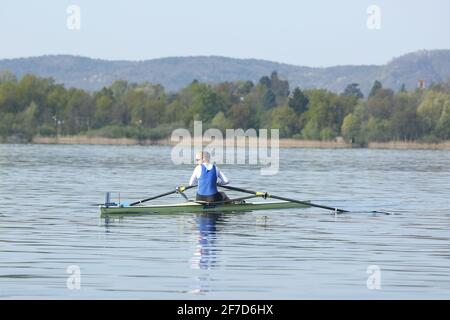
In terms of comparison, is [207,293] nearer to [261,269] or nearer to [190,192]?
[261,269]

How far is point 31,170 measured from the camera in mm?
55469

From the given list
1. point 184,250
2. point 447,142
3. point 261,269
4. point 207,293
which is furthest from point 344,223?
point 447,142

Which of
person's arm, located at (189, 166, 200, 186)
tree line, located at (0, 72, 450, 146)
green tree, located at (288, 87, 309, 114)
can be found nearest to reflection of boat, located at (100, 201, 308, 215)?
person's arm, located at (189, 166, 200, 186)

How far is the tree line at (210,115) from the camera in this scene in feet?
498

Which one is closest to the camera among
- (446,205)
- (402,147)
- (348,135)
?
(446,205)

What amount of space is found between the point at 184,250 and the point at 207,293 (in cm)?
498

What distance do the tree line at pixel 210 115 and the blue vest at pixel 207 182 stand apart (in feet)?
379

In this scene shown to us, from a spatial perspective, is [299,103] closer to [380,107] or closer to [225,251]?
[380,107]

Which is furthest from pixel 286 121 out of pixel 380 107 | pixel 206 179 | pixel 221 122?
pixel 206 179

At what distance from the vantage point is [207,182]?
2755 centimetres

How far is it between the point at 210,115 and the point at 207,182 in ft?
481

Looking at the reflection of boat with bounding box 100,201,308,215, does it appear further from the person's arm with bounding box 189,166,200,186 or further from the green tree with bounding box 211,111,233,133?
the green tree with bounding box 211,111,233,133

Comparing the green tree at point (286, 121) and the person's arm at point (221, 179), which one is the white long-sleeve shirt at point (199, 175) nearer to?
the person's arm at point (221, 179)
